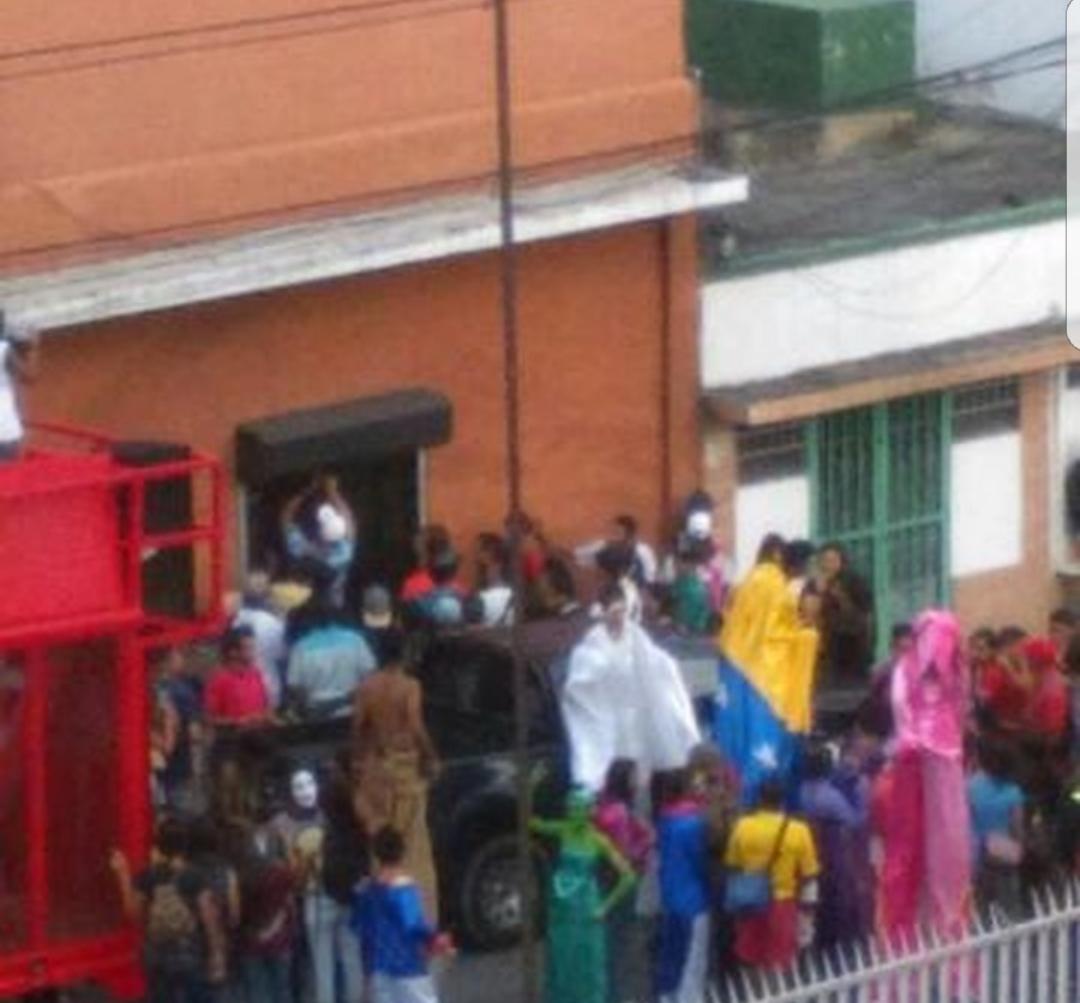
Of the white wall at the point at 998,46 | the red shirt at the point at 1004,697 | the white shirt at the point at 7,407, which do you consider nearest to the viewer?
the white shirt at the point at 7,407

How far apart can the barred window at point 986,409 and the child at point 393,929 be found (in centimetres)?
1011

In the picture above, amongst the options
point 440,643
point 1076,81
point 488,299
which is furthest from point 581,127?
point 440,643

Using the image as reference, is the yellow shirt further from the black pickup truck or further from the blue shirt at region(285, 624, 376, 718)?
the blue shirt at region(285, 624, 376, 718)

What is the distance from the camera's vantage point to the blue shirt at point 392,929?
18.9 m

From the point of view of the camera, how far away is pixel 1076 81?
2794 cm

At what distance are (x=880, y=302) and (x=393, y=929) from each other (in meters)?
9.96

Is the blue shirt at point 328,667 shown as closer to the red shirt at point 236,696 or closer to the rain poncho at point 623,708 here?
the red shirt at point 236,696

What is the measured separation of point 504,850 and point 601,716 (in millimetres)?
869

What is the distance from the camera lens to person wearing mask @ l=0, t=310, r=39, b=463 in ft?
63.8

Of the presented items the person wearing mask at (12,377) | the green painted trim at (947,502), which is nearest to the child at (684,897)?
the person wearing mask at (12,377)

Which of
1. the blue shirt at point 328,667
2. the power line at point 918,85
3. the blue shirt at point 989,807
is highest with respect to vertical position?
the power line at point 918,85

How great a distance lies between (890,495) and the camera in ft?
92.6

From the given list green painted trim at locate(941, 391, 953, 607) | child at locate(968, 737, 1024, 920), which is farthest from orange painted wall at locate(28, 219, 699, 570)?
child at locate(968, 737, 1024, 920)

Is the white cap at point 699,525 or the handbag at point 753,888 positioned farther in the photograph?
the white cap at point 699,525
